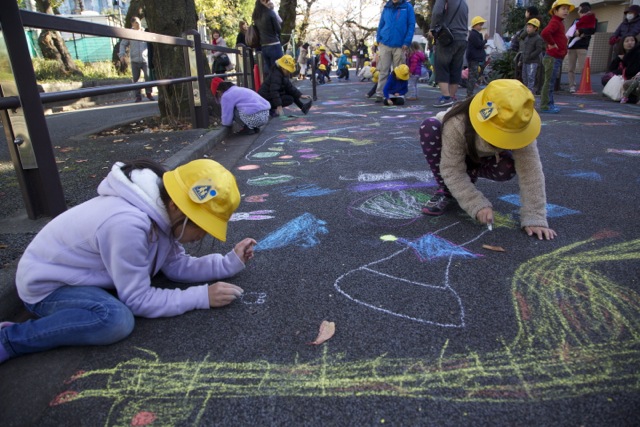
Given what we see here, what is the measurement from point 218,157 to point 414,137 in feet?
6.72

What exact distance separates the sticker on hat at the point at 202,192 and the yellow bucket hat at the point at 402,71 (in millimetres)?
6620

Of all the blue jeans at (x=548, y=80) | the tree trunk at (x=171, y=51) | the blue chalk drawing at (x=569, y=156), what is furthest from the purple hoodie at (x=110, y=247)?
the blue jeans at (x=548, y=80)

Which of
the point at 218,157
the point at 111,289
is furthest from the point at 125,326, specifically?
the point at 218,157

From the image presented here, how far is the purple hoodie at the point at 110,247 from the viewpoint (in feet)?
4.97

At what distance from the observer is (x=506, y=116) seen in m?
1.93

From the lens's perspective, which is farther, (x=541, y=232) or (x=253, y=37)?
(x=253, y=37)

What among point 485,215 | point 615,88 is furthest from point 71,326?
point 615,88

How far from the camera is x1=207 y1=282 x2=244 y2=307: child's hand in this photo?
172cm

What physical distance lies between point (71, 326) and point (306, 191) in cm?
192

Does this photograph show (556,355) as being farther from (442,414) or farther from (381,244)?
(381,244)

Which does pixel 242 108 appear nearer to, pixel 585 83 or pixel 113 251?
pixel 113 251

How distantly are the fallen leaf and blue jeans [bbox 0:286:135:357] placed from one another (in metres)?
0.64

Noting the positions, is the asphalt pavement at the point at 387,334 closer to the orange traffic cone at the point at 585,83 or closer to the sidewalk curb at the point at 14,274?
the sidewalk curb at the point at 14,274

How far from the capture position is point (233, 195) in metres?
1.56
